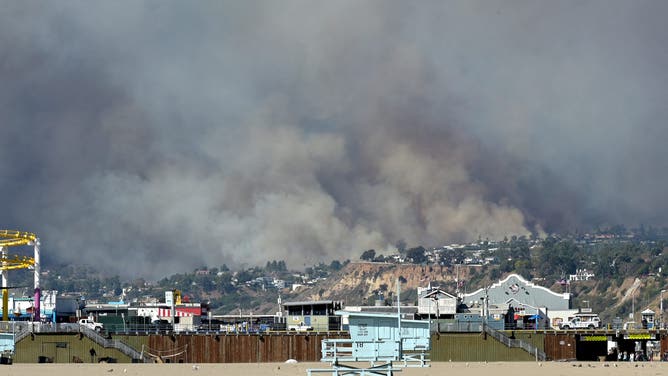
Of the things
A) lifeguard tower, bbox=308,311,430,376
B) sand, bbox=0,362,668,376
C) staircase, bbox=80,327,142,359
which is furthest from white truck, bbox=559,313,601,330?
lifeguard tower, bbox=308,311,430,376

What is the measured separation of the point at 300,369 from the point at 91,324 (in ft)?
121

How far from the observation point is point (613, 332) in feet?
404

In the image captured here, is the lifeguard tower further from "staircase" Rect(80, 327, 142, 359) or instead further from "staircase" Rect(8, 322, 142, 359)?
"staircase" Rect(8, 322, 142, 359)

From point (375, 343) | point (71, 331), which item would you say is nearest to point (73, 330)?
point (71, 331)

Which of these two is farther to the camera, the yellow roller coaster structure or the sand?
the yellow roller coaster structure

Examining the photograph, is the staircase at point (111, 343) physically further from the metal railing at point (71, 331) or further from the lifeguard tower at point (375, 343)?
the lifeguard tower at point (375, 343)

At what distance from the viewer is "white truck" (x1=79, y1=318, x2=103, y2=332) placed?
121m

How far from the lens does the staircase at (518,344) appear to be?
378ft

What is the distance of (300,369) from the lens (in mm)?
95375

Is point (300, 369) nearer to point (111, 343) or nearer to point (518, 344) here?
point (111, 343)

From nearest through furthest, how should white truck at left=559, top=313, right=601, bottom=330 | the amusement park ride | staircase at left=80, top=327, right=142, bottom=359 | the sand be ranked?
the sand, staircase at left=80, top=327, right=142, bottom=359, the amusement park ride, white truck at left=559, top=313, right=601, bottom=330

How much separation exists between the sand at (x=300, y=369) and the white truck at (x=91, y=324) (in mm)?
15941

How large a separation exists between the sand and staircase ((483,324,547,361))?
31.5ft

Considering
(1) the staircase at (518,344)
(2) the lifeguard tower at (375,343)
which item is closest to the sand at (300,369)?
(1) the staircase at (518,344)
